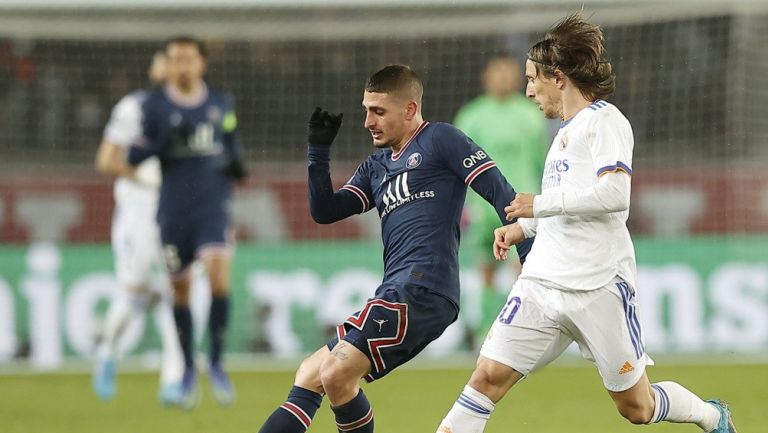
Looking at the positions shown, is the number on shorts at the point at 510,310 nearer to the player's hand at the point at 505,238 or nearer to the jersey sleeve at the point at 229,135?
the player's hand at the point at 505,238

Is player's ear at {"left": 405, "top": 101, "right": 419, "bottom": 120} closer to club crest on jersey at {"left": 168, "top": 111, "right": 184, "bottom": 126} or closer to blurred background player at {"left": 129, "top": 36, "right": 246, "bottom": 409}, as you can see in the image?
blurred background player at {"left": 129, "top": 36, "right": 246, "bottom": 409}

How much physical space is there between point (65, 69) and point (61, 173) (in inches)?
46.9

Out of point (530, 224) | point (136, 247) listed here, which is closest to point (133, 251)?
point (136, 247)

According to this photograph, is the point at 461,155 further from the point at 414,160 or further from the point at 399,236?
the point at 399,236

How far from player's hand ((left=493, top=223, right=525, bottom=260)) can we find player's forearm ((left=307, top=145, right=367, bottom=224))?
0.71 meters

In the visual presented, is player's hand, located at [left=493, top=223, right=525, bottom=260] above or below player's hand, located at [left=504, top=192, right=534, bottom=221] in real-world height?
below

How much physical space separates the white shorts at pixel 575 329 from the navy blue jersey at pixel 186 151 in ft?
13.9

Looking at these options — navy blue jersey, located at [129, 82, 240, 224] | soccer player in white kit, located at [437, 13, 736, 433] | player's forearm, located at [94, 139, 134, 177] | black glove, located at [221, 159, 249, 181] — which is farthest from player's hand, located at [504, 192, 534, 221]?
player's forearm, located at [94, 139, 134, 177]

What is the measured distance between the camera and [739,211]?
39.4ft

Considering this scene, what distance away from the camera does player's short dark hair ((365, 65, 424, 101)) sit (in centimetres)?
557

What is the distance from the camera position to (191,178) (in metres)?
9.23

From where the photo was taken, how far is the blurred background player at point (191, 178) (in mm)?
9094

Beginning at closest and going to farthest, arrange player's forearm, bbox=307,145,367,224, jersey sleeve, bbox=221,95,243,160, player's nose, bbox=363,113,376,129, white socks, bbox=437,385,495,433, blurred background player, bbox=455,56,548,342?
white socks, bbox=437,385,495,433 < player's nose, bbox=363,113,376,129 < player's forearm, bbox=307,145,367,224 < jersey sleeve, bbox=221,95,243,160 < blurred background player, bbox=455,56,548,342

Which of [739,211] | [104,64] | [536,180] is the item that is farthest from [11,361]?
[739,211]
